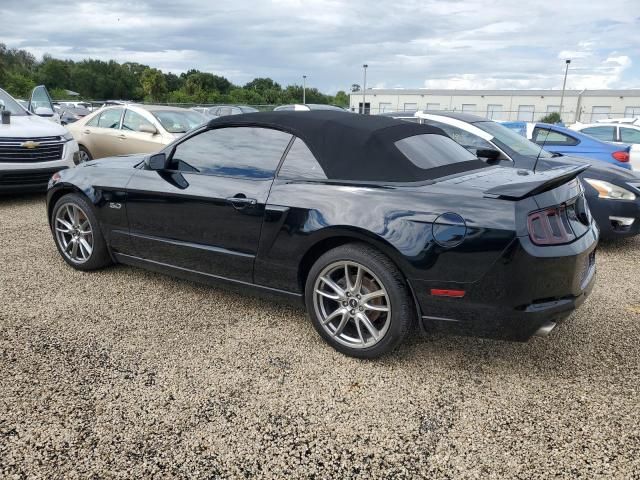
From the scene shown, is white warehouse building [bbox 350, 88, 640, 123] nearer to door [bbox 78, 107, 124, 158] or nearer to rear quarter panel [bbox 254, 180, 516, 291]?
door [bbox 78, 107, 124, 158]

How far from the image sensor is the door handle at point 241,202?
10.7 ft

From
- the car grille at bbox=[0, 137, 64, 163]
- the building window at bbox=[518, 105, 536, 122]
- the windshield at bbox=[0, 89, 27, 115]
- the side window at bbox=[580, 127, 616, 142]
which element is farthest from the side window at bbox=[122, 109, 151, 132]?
the building window at bbox=[518, 105, 536, 122]

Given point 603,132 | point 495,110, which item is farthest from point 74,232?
point 495,110

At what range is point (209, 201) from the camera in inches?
136

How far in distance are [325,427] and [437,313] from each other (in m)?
0.87

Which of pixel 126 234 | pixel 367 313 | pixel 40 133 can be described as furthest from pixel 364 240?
pixel 40 133

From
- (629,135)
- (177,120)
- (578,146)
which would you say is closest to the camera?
(578,146)

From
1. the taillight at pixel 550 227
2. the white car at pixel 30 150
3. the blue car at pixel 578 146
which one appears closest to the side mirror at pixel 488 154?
the blue car at pixel 578 146

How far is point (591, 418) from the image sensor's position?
2492mm

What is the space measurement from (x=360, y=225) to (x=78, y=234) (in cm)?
291

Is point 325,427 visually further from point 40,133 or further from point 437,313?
point 40,133

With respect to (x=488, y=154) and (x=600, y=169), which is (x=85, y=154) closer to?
(x=488, y=154)

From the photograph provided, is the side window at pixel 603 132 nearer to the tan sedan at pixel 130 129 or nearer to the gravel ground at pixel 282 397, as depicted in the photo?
the gravel ground at pixel 282 397

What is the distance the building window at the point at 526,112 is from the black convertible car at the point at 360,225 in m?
46.5
